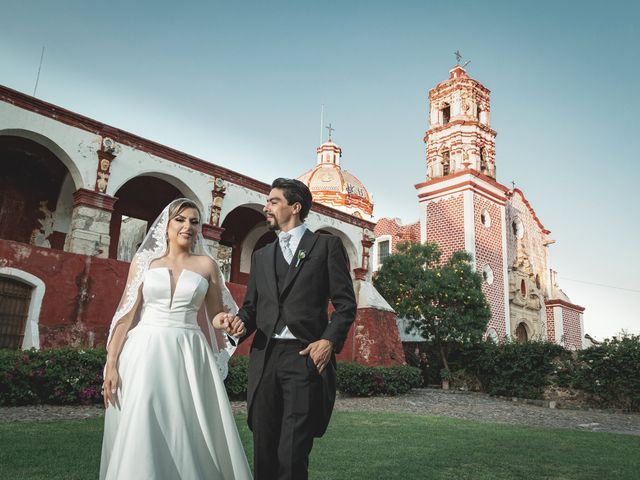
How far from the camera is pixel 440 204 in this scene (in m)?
24.8

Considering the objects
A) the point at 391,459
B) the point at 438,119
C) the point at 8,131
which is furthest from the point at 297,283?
the point at 438,119

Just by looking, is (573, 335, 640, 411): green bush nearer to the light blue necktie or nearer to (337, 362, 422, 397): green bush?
(337, 362, 422, 397): green bush

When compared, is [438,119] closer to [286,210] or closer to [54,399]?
[54,399]

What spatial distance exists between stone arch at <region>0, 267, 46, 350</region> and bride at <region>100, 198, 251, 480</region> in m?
6.76

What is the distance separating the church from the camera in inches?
379

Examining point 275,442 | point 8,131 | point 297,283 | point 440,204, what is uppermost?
point 440,204

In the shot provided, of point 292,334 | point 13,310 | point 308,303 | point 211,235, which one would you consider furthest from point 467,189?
point 292,334

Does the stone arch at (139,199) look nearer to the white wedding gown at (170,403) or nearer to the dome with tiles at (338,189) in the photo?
the white wedding gown at (170,403)

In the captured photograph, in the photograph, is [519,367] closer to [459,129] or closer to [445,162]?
[445,162]

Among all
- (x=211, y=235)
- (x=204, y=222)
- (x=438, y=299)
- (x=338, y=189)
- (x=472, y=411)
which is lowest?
(x=472, y=411)

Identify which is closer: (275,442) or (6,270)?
(275,442)

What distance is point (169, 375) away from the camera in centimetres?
A: 304

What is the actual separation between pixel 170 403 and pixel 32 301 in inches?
299

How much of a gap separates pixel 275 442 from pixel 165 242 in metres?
1.61
